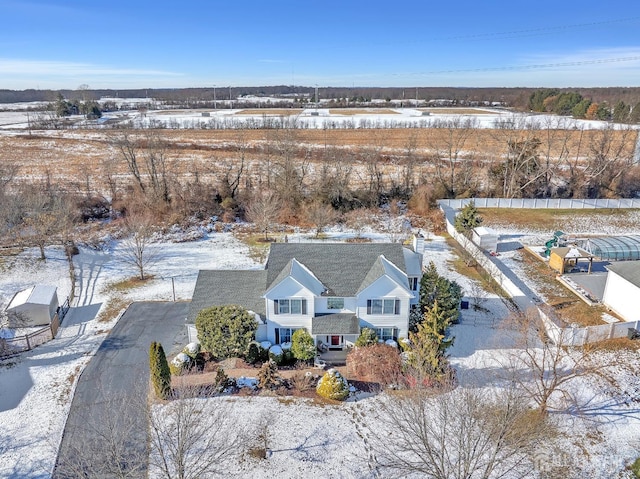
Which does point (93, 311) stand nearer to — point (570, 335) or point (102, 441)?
point (102, 441)

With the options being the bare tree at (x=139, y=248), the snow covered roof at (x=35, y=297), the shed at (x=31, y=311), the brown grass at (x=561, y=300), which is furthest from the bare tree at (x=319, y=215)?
the shed at (x=31, y=311)

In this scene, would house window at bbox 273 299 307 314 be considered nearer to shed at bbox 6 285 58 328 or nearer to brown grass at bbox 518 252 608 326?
shed at bbox 6 285 58 328

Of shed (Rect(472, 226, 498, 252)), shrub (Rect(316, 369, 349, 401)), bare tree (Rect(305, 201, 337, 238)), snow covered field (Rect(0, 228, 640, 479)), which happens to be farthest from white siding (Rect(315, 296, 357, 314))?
shed (Rect(472, 226, 498, 252))

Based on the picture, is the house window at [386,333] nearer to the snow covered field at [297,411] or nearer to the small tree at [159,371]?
the snow covered field at [297,411]

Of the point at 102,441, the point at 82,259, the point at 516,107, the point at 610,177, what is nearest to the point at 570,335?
the point at 102,441

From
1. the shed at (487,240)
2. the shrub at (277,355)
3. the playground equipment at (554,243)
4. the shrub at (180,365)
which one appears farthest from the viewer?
the shed at (487,240)

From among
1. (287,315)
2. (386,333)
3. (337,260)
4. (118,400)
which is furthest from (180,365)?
(386,333)
